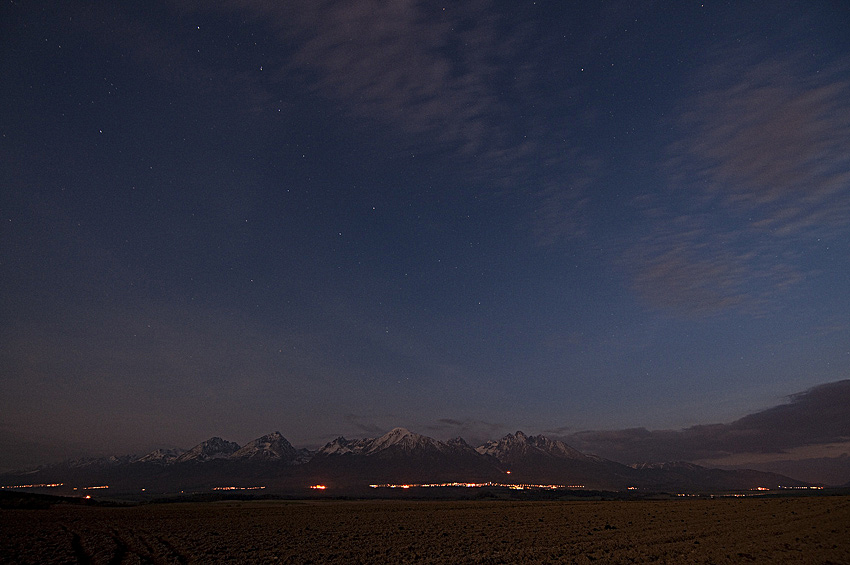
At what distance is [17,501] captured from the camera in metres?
84.1

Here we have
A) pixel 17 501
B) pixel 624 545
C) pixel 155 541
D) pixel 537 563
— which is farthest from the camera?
pixel 17 501

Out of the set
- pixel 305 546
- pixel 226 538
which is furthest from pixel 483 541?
pixel 226 538

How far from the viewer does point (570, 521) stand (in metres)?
52.2

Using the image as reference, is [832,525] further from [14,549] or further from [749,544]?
[14,549]

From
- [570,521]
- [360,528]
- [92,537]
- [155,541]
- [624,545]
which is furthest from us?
[570,521]

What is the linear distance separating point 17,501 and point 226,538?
70.4 meters

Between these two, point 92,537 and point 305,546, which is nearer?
point 305,546

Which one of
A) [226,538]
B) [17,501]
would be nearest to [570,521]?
[226,538]

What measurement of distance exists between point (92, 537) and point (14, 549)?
9517 millimetres

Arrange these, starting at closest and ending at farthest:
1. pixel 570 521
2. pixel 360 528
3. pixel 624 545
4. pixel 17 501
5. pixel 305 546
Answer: pixel 624 545, pixel 305 546, pixel 360 528, pixel 570 521, pixel 17 501

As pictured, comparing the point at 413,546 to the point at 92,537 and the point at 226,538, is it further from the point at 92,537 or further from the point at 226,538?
the point at 92,537

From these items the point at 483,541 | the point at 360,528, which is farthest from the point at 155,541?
the point at 483,541

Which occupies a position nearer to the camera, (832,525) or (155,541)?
(155,541)

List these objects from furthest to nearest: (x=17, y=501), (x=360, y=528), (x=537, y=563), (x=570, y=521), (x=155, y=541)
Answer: (x=17, y=501), (x=570, y=521), (x=360, y=528), (x=155, y=541), (x=537, y=563)
